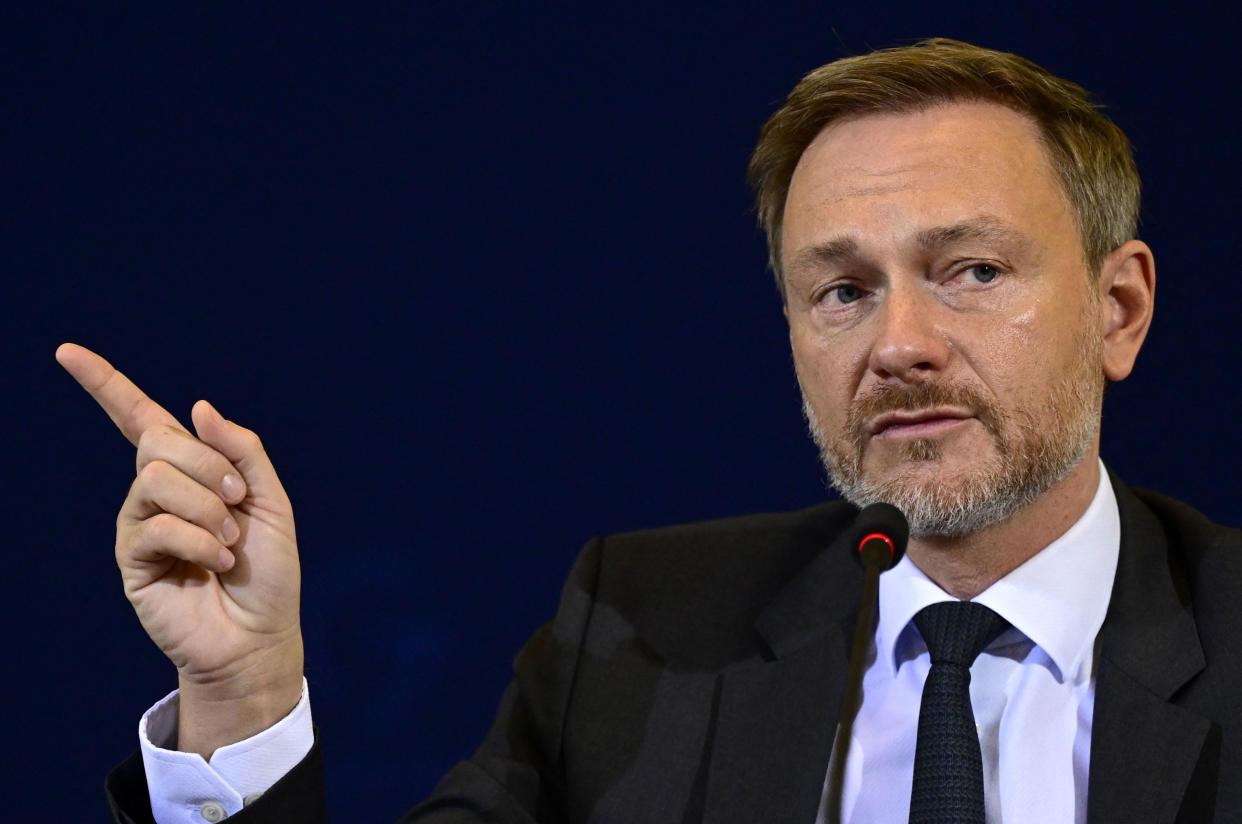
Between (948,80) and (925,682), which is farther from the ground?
(948,80)

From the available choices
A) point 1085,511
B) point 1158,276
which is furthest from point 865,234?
point 1158,276

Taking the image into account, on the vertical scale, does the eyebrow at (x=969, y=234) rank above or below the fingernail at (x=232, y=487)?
above

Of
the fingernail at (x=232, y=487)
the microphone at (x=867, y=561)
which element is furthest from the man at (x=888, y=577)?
the microphone at (x=867, y=561)

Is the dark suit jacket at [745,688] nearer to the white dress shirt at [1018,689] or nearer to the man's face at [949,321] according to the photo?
the white dress shirt at [1018,689]

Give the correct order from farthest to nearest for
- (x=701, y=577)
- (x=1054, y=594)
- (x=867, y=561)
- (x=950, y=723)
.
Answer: (x=701, y=577), (x=1054, y=594), (x=950, y=723), (x=867, y=561)

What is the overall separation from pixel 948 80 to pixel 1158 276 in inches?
24.9

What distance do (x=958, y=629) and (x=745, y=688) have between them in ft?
0.96

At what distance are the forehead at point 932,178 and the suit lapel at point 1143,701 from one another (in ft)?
1.45

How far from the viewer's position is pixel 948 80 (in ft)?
5.67

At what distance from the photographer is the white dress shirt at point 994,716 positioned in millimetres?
1430

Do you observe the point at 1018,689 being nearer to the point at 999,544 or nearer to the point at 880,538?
the point at 999,544

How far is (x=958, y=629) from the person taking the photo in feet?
5.21

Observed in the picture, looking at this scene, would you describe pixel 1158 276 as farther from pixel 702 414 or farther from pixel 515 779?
pixel 515 779

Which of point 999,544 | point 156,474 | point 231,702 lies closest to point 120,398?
point 156,474
